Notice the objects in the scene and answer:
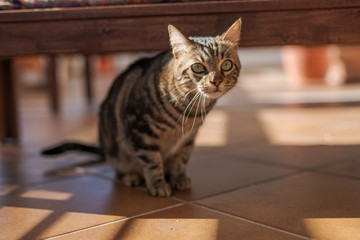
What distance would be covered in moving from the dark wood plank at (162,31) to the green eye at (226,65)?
80 mm

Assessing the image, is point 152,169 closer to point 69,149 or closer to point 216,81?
point 216,81

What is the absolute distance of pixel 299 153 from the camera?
2.01 meters

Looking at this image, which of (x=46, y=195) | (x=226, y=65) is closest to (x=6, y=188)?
(x=46, y=195)

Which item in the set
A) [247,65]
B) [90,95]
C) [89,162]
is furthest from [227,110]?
[247,65]

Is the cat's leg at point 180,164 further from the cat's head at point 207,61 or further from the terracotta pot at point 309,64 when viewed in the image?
the terracotta pot at point 309,64

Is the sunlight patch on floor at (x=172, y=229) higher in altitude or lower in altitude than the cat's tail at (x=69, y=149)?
lower

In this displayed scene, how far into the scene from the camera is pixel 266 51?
36.3 ft

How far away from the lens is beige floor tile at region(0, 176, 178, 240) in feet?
3.88

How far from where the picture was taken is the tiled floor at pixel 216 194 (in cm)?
114

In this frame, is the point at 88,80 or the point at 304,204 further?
the point at 88,80

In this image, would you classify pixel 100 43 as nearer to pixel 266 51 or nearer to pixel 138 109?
pixel 138 109

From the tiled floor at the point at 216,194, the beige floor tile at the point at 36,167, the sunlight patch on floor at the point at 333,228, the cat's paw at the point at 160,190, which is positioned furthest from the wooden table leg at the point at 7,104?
the sunlight patch on floor at the point at 333,228

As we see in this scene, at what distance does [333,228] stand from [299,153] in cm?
92

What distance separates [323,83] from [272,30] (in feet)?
15.2
